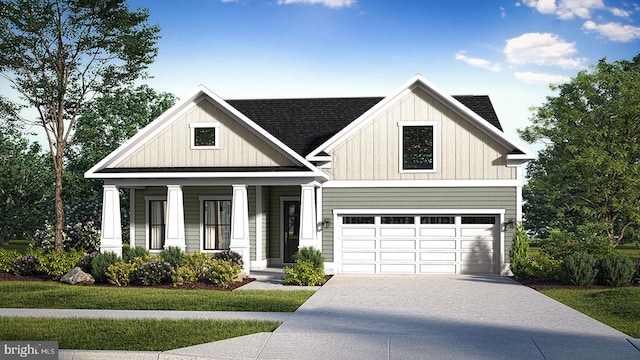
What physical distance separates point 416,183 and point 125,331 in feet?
46.4

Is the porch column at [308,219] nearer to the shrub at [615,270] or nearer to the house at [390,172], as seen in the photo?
the house at [390,172]

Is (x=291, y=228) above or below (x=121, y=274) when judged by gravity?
above

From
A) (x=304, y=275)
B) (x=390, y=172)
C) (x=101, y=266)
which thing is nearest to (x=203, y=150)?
(x=101, y=266)

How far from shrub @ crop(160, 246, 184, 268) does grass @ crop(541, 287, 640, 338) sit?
1085cm

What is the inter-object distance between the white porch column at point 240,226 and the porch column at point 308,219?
6.21 ft

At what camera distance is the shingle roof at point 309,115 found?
26594 millimetres

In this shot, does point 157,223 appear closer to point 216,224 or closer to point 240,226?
point 216,224

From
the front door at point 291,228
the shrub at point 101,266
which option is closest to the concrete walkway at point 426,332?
the shrub at point 101,266

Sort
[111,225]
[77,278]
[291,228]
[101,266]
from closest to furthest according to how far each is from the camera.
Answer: [77,278], [101,266], [111,225], [291,228]

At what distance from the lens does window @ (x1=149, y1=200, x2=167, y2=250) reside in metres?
26.2

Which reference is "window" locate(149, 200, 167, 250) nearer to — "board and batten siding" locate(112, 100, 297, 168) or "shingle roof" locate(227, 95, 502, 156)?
"board and batten siding" locate(112, 100, 297, 168)

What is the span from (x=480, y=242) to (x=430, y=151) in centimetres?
359

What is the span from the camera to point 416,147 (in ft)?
81.1

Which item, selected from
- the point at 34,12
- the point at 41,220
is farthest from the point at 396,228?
the point at 41,220
